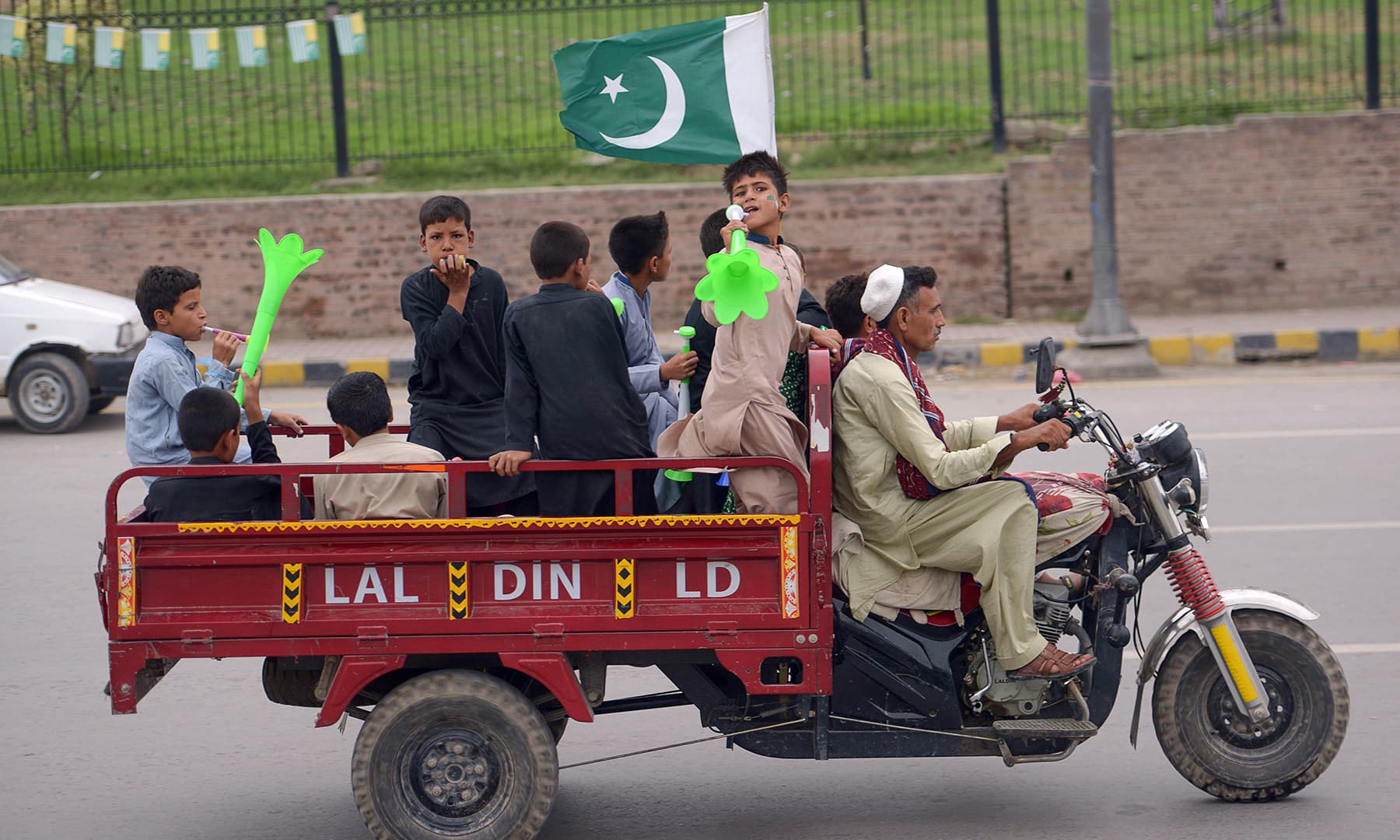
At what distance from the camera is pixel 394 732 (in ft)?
13.1

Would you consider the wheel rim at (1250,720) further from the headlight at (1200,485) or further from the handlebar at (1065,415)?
the handlebar at (1065,415)

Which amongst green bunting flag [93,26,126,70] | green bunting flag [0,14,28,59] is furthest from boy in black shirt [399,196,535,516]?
green bunting flag [0,14,28,59]

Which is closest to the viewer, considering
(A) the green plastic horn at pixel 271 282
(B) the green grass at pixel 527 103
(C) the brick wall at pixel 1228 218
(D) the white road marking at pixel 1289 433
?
(A) the green plastic horn at pixel 271 282

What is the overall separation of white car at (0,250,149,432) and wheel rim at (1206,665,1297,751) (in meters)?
8.34

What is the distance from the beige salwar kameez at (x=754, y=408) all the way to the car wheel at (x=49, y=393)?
7.75 metres

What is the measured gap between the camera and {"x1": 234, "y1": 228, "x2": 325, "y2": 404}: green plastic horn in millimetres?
4527

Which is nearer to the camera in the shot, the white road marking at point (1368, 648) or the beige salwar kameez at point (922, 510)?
the beige salwar kameez at point (922, 510)

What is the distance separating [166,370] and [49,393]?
6.66m

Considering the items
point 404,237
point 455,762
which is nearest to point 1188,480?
point 455,762

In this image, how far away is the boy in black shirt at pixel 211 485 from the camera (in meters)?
4.04

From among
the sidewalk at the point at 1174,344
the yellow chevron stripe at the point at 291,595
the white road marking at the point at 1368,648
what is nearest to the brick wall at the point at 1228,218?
the sidewalk at the point at 1174,344

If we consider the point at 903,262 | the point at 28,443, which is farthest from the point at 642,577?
the point at 903,262

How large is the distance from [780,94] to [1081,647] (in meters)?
12.0

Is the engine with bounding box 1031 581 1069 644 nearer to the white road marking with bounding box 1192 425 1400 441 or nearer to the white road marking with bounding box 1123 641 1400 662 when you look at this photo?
the white road marking with bounding box 1123 641 1400 662
